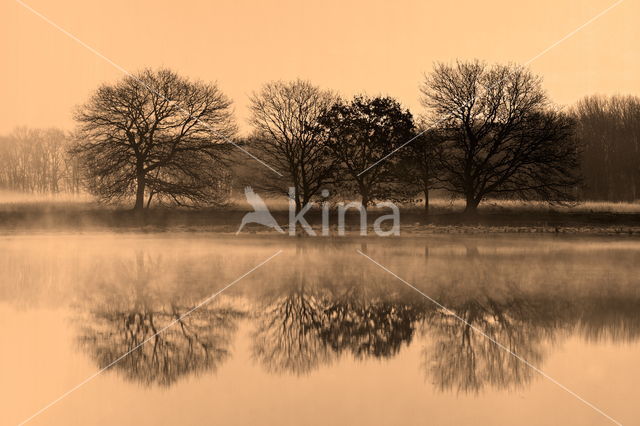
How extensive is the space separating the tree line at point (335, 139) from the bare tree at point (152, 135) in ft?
0.30

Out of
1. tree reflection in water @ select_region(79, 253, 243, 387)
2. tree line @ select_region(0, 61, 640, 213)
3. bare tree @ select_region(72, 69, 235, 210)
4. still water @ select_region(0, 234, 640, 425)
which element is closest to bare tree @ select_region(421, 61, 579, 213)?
tree line @ select_region(0, 61, 640, 213)

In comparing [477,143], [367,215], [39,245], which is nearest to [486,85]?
[477,143]

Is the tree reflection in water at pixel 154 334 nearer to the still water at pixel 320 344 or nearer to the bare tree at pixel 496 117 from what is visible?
the still water at pixel 320 344

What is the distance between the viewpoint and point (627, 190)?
87.6m

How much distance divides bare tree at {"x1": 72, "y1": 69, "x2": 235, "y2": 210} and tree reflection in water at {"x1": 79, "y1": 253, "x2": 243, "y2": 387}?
36726 mm

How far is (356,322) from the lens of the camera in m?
13.5

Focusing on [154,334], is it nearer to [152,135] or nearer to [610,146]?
[152,135]

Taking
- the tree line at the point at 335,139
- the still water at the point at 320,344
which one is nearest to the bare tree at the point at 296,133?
the tree line at the point at 335,139

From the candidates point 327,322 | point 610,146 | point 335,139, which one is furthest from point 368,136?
point 610,146

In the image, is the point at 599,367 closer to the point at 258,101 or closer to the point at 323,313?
the point at 323,313

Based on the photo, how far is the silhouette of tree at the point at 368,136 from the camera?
54.3 m

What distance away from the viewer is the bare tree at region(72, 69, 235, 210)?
5269 centimetres

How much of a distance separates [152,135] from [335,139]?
47.9 feet

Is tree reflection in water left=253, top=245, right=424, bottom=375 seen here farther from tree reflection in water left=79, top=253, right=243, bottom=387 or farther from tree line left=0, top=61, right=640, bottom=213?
tree line left=0, top=61, right=640, bottom=213
